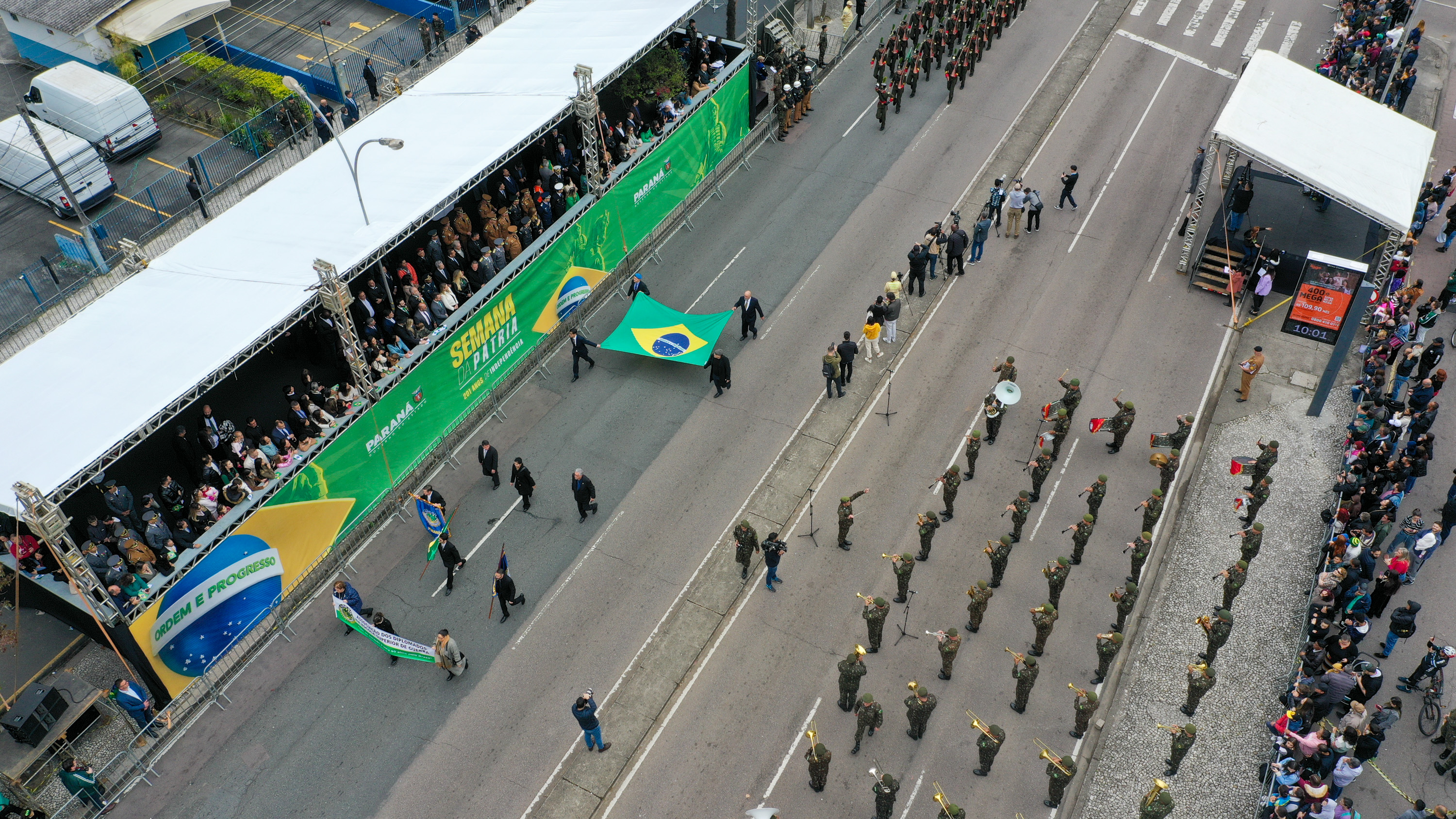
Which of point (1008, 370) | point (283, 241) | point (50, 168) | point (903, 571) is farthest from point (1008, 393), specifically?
point (50, 168)

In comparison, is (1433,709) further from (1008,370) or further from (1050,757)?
(1008,370)

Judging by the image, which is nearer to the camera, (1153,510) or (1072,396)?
(1153,510)

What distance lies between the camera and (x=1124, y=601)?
21578mm

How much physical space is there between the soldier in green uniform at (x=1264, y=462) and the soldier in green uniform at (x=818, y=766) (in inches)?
443

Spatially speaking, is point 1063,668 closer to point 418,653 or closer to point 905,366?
point 905,366

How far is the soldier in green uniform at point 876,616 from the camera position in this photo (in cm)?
2144

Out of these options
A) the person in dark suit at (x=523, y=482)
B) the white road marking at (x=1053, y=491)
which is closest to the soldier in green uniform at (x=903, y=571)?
the white road marking at (x=1053, y=491)

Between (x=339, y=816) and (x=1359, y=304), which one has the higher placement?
(x=1359, y=304)

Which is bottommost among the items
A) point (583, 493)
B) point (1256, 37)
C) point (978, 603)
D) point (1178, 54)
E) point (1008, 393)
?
point (583, 493)

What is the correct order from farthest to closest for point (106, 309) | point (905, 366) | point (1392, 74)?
point (1392, 74) < point (905, 366) < point (106, 309)

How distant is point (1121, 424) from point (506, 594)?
13956 mm

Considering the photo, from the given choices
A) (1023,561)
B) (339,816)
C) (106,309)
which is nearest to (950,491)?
(1023,561)

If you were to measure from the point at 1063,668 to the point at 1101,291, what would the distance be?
12876mm

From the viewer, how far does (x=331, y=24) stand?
43.4 metres
